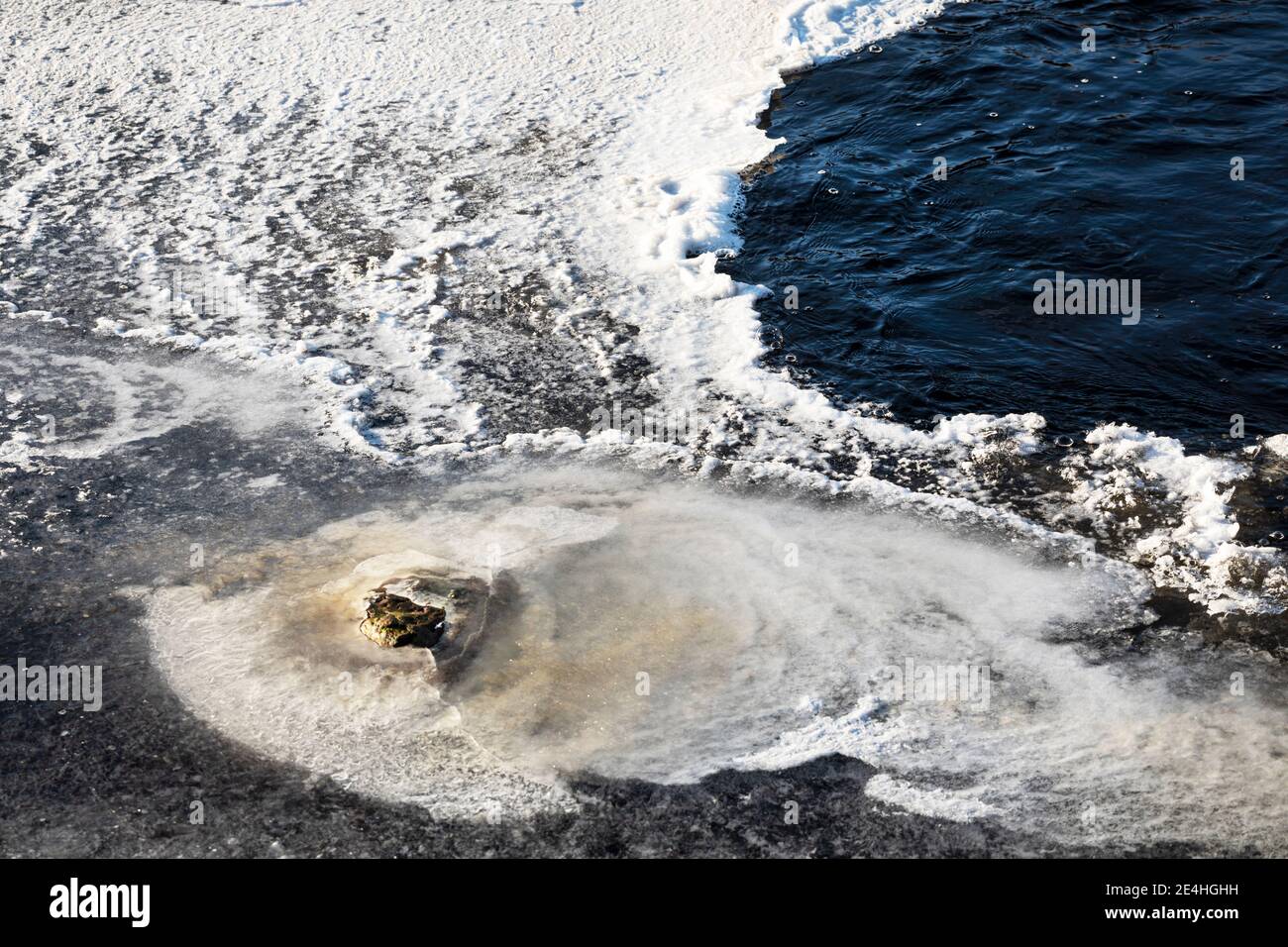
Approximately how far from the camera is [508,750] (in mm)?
5125

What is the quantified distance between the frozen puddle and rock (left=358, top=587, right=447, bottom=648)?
64 millimetres

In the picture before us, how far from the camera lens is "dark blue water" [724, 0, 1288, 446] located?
7.64 metres

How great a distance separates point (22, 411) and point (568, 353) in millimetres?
3492

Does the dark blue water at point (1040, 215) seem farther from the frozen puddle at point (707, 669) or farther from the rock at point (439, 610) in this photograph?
the rock at point (439, 610)

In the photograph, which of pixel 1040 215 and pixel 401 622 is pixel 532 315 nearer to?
pixel 401 622

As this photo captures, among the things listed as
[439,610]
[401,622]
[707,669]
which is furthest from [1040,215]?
[401,622]

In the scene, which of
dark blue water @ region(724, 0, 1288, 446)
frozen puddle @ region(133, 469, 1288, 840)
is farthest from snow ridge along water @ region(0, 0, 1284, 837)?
dark blue water @ region(724, 0, 1288, 446)

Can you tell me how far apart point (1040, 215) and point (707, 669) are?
5.54m

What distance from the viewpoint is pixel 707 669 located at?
18.2 feet

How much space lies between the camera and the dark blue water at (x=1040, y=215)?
764cm

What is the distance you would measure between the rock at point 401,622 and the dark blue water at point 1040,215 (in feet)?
10.4

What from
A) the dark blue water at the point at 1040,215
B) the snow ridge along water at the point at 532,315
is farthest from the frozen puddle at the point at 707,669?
the dark blue water at the point at 1040,215

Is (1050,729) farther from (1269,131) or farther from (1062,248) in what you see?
(1269,131)
